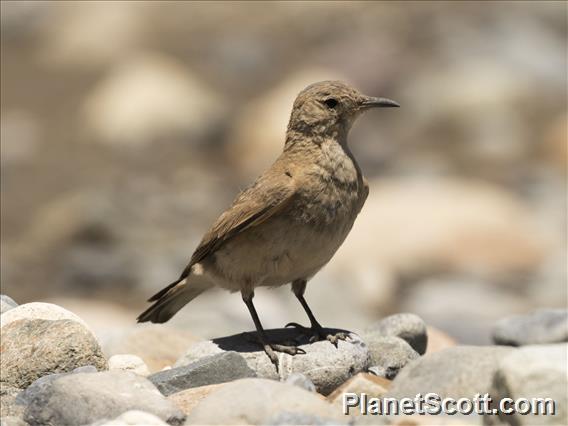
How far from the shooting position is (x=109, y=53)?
83.9ft

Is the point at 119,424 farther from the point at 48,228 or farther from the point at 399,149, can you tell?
the point at 399,149

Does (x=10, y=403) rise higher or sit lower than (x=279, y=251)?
lower

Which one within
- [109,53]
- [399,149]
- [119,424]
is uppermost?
[109,53]

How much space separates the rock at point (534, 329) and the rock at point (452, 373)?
1.70 meters

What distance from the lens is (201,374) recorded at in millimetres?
6887

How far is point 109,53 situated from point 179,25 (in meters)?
1.90

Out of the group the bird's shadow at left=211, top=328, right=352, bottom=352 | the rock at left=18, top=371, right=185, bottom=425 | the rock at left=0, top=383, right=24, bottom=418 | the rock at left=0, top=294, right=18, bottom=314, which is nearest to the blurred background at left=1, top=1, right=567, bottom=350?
the rock at left=0, top=294, right=18, bottom=314

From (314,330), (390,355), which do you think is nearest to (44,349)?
(314,330)

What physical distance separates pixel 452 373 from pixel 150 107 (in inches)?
645

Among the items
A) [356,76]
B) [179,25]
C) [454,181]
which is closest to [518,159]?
[454,181]

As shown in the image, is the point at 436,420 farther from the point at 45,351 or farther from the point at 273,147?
the point at 273,147

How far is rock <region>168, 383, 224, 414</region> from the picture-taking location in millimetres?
6344

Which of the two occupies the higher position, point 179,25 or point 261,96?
point 179,25

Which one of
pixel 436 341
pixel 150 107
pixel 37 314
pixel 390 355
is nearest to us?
pixel 37 314
